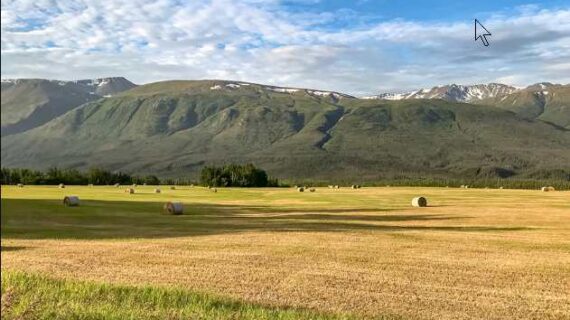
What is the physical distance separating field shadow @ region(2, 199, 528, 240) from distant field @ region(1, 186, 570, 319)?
0.15 metres

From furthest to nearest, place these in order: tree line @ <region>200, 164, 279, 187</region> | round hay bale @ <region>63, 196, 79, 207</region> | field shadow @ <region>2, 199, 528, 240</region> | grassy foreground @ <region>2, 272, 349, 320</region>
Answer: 1. tree line @ <region>200, 164, 279, 187</region>
2. round hay bale @ <region>63, 196, 79, 207</region>
3. field shadow @ <region>2, 199, 528, 240</region>
4. grassy foreground @ <region>2, 272, 349, 320</region>

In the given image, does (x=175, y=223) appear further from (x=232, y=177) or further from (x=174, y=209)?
(x=232, y=177)

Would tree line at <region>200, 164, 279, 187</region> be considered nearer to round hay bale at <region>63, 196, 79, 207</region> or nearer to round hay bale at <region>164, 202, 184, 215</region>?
round hay bale at <region>63, 196, 79, 207</region>

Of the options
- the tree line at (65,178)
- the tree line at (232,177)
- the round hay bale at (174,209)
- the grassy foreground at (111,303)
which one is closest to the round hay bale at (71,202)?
the round hay bale at (174,209)

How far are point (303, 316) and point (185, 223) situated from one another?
2752 cm

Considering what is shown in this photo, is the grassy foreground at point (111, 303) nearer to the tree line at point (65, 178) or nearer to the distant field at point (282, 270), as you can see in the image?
the distant field at point (282, 270)

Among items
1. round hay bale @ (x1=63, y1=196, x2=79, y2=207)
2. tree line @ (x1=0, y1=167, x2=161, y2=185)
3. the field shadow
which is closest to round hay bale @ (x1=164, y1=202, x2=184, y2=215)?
the field shadow

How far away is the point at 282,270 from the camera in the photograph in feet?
66.1

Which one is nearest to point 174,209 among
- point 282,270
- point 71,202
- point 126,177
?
point 71,202

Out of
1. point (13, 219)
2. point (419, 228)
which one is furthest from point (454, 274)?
point (13, 219)

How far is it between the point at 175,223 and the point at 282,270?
2041 cm

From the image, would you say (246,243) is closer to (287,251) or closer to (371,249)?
(287,251)

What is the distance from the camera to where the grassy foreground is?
10.6 meters

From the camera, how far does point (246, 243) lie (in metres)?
27.9
